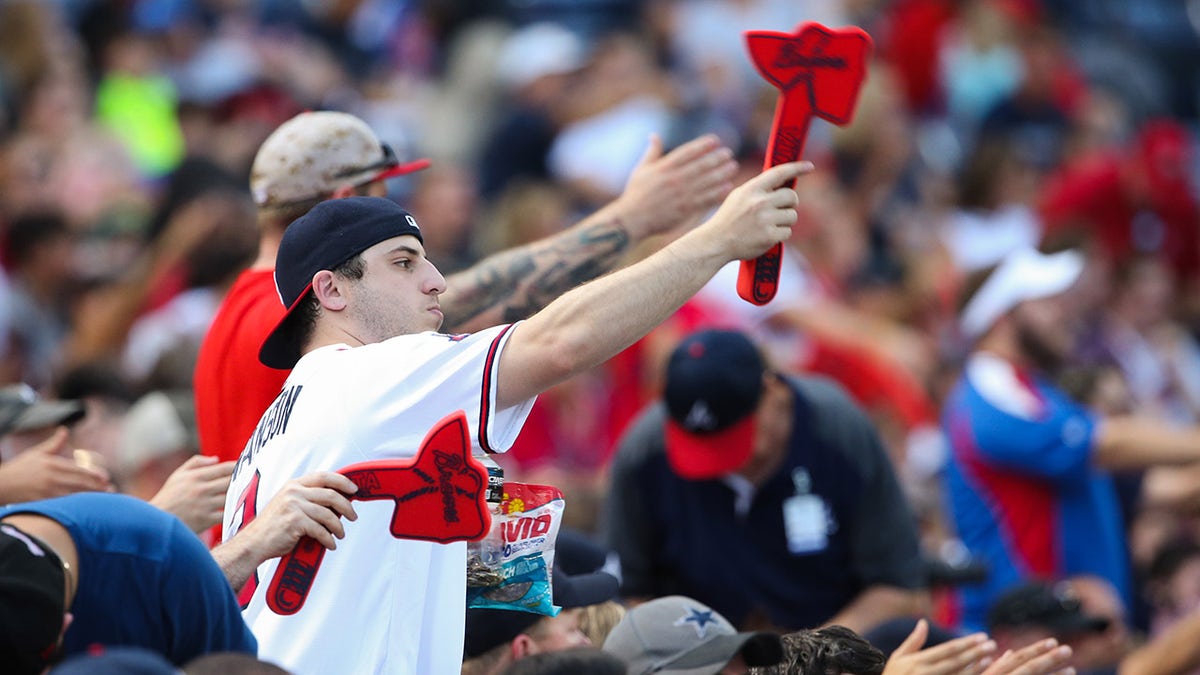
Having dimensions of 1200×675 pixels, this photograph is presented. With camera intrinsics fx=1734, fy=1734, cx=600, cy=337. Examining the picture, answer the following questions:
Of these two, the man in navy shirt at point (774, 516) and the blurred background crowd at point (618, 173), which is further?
the blurred background crowd at point (618, 173)

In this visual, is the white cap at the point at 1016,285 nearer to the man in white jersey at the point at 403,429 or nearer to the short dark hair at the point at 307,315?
the man in white jersey at the point at 403,429

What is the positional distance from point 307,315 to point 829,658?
4.73 ft

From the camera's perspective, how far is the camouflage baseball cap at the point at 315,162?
4.84 meters

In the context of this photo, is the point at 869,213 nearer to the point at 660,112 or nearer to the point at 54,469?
the point at 660,112

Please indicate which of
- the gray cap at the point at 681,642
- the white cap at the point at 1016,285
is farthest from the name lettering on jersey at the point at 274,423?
the white cap at the point at 1016,285

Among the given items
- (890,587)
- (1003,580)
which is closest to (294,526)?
(890,587)

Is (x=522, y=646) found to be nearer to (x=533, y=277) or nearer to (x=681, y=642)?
(x=681, y=642)

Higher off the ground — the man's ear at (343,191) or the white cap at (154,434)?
the man's ear at (343,191)

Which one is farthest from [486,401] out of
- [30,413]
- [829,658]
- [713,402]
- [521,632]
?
[713,402]

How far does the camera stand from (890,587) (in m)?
5.96

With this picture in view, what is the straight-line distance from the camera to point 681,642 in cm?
421

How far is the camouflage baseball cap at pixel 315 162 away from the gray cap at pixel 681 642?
1.47m

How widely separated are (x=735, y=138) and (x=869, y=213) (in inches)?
42.3

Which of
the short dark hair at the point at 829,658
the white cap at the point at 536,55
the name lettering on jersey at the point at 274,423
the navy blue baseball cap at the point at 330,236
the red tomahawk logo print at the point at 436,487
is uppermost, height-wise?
the white cap at the point at 536,55
